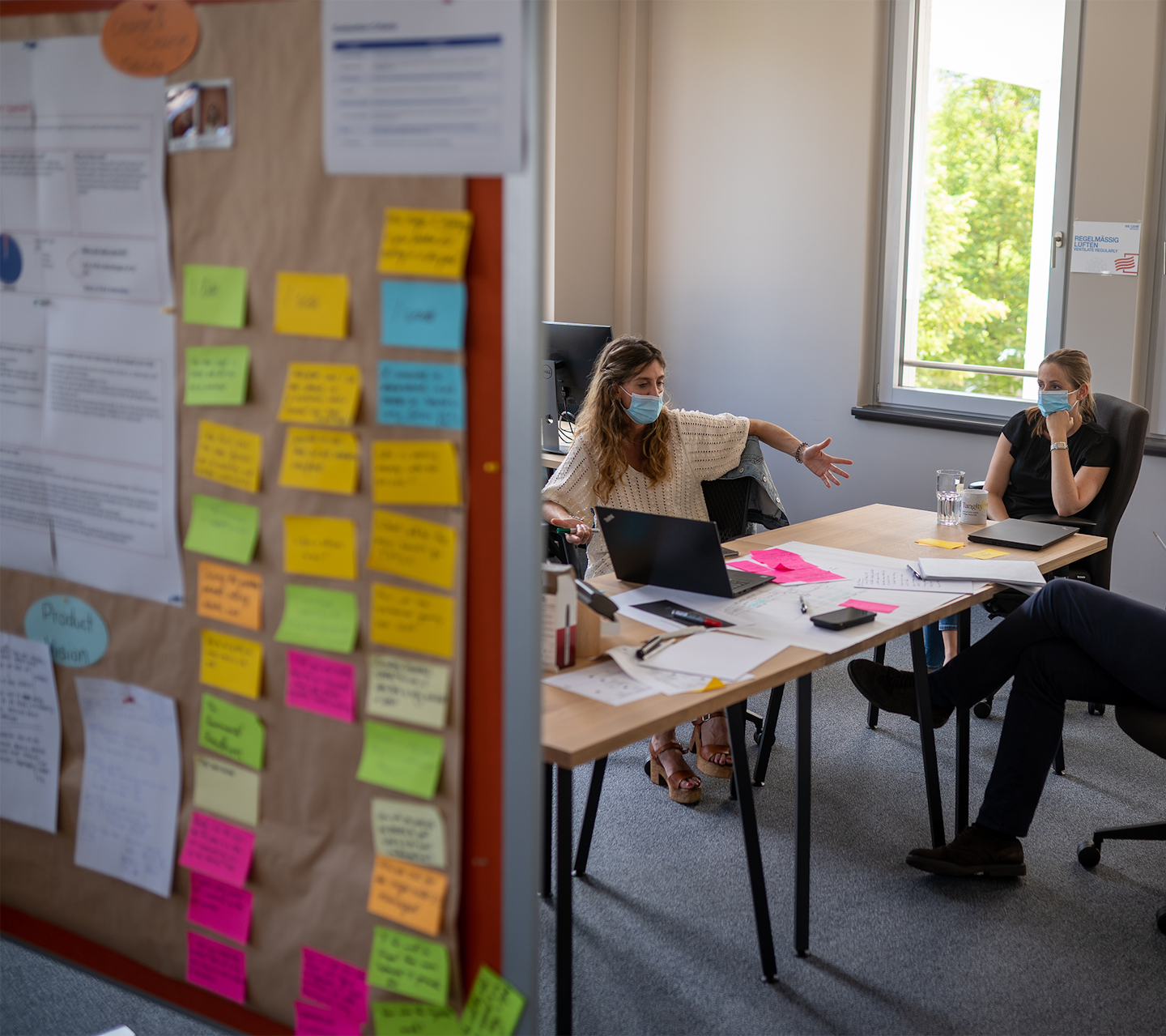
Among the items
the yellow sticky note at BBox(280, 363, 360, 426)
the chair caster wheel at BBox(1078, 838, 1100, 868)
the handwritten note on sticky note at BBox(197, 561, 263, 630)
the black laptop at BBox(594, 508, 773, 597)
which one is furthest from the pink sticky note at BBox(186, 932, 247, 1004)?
the chair caster wheel at BBox(1078, 838, 1100, 868)

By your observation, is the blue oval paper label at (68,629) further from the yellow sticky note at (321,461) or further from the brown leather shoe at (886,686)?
the brown leather shoe at (886,686)

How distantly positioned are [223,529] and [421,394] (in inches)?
10.9

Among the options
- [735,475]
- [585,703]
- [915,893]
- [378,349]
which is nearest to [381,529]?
[378,349]

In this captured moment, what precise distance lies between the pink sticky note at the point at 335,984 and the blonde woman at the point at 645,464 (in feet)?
5.49

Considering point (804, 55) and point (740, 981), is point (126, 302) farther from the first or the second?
point (804, 55)

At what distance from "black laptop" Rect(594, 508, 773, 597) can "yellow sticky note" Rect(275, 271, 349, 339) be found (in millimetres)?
1201

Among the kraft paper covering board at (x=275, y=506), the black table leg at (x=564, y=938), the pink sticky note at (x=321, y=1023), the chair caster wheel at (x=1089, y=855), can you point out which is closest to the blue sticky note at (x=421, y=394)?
the kraft paper covering board at (x=275, y=506)

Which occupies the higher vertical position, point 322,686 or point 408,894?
point 322,686

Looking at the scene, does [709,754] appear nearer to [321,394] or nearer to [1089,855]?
[1089,855]

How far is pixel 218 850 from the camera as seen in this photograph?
111cm

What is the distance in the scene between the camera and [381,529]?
0.98m

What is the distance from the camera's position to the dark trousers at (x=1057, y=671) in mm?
2176

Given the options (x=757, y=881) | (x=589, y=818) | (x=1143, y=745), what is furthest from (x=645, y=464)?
(x=1143, y=745)

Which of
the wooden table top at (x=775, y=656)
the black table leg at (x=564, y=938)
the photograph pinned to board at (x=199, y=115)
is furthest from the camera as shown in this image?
the black table leg at (x=564, y=938)
